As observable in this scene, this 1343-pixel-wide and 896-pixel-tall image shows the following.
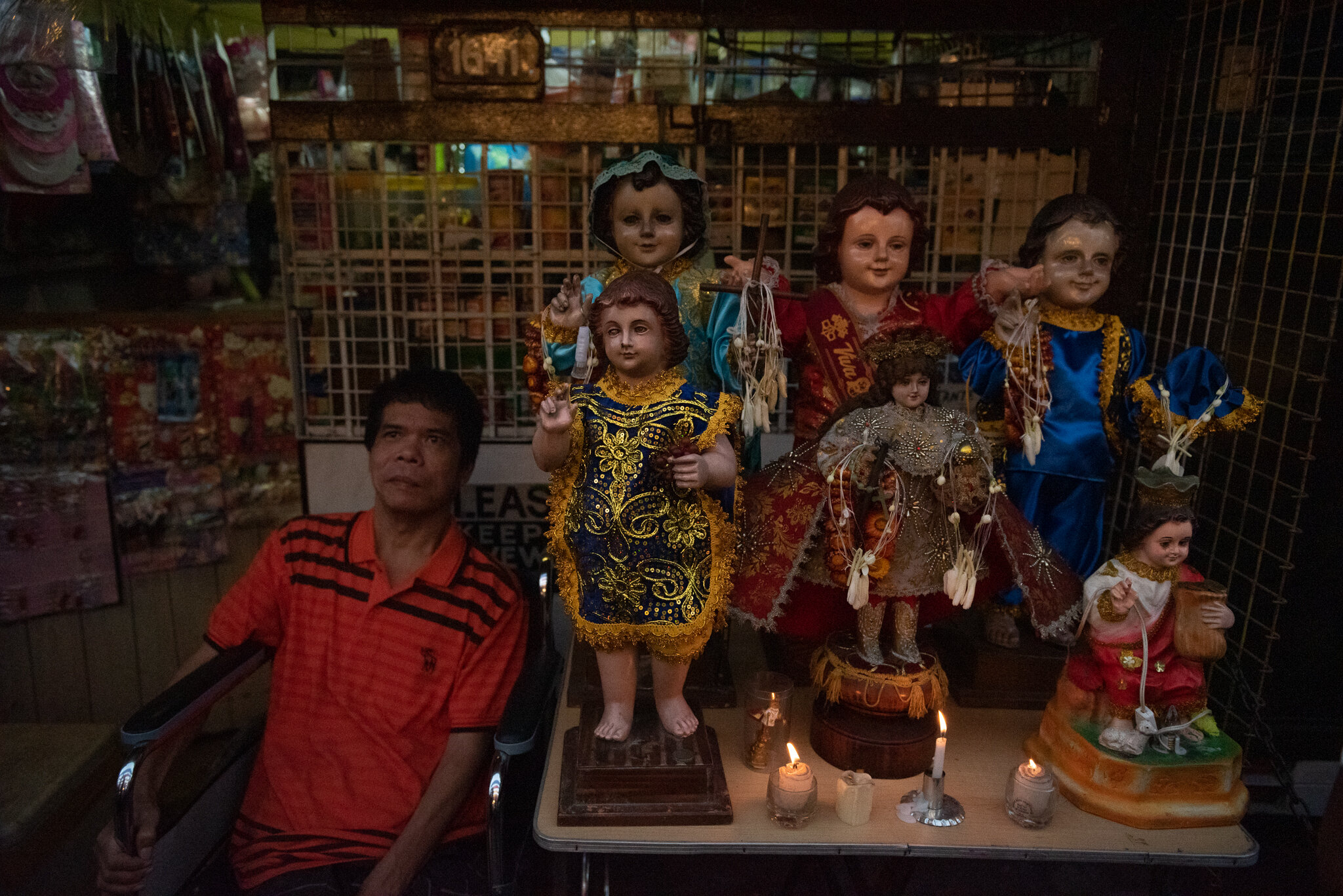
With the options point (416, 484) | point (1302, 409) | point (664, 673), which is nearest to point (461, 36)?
point (416, 484)

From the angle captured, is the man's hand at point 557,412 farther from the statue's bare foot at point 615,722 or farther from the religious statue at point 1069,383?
the religious statue at point 1069,383

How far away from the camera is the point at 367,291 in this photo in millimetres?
3211

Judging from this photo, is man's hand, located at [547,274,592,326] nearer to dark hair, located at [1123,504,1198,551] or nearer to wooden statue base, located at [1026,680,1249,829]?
dark hair, located at [1123,504,1198,551]

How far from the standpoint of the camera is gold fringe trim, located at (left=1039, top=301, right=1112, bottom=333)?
8.27ft

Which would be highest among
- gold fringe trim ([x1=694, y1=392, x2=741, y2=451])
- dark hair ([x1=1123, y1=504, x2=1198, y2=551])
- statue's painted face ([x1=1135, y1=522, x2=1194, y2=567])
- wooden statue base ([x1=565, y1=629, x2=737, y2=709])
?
Result: gold fringe trim ([x1=694, y1=392, x2=741, y2=451])

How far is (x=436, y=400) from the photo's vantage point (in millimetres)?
2617

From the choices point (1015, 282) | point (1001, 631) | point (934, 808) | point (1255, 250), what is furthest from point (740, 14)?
point (934, 808)

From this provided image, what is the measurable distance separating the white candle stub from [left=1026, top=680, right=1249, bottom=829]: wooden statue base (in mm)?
488

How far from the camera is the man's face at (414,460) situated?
252cm

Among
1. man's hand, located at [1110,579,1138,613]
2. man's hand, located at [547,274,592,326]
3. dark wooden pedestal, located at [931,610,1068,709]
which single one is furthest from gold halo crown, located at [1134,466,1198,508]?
man's hand, located at [547,274,592,326]

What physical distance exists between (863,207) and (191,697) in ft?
6.69

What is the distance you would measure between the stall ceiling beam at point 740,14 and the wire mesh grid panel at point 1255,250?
1.19 feet

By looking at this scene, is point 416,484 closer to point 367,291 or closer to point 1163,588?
point 367,291

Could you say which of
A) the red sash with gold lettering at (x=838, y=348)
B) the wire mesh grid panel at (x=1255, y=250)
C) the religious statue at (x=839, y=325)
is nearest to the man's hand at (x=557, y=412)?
the religious statue at (x=839, y=325)
